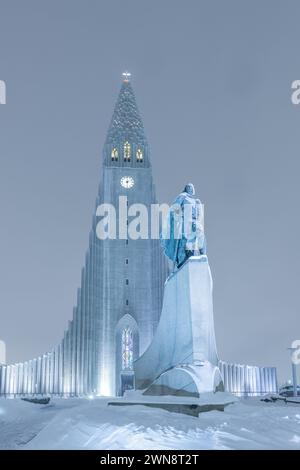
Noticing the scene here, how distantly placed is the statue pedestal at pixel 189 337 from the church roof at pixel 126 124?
90.9ft

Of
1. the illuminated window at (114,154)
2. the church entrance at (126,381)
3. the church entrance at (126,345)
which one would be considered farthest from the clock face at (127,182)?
the church entrance at (126,381)

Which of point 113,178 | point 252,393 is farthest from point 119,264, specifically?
point 252,393

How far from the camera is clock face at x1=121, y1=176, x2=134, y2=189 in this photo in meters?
41.5

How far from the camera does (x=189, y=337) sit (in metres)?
15.1

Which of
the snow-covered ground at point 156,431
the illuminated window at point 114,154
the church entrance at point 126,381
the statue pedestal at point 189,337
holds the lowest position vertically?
the church entrance at point 126,381

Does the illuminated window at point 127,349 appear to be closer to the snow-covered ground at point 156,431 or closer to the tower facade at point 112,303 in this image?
the tower facade at point 112,303

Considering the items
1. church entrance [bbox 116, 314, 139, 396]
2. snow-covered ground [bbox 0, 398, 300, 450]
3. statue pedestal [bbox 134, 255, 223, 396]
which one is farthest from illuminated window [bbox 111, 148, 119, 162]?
snow-covered ground [bbox 0, 398, 300, 450]

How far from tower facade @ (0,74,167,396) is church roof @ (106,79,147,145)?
0.38 feet

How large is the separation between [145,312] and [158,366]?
68.7 feet

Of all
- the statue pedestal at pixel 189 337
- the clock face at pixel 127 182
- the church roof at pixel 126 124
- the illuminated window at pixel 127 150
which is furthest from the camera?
the church roof at pixel 126 124

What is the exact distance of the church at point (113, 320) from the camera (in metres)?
36.2

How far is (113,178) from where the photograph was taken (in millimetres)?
41594

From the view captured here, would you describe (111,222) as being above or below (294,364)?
above
